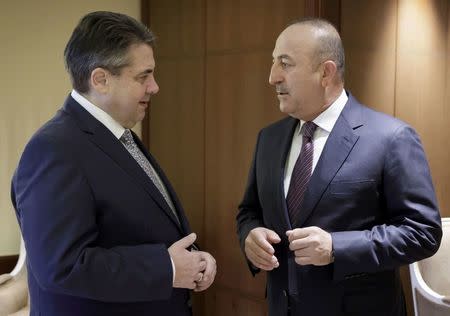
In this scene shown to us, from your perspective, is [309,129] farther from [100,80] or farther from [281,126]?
[100,80]

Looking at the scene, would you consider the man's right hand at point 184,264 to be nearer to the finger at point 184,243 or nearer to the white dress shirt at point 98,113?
the finger at point 184,243

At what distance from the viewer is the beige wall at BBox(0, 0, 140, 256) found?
409cm

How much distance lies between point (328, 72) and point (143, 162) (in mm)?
824

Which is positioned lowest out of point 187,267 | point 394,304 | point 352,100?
point 394,304

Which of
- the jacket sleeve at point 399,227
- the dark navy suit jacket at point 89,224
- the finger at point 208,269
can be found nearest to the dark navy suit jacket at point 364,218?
the jacket sleeve at point 399,227

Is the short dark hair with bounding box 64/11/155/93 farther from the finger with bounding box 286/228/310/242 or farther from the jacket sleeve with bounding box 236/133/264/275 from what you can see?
the jacket sleeve with bounding box 236/133/264/275

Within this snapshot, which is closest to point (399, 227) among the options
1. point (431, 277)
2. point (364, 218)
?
point (364, 218)

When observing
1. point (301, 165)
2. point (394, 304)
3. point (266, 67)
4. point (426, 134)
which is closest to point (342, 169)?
point (301, 165)

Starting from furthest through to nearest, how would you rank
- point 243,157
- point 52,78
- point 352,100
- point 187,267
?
point 52,78 → point 243,157 → point 352,100 → point 187,267

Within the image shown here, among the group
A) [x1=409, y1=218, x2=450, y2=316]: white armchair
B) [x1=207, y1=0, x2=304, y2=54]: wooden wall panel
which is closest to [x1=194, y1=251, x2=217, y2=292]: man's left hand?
[x1=409, y1=218, x2=450, y2=316]: white armchair

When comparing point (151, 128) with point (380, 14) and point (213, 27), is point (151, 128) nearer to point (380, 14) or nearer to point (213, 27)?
point (213, 27)

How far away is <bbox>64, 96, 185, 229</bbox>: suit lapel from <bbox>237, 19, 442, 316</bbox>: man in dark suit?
0.53 m

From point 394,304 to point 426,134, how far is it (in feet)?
5.89

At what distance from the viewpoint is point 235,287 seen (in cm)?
381
